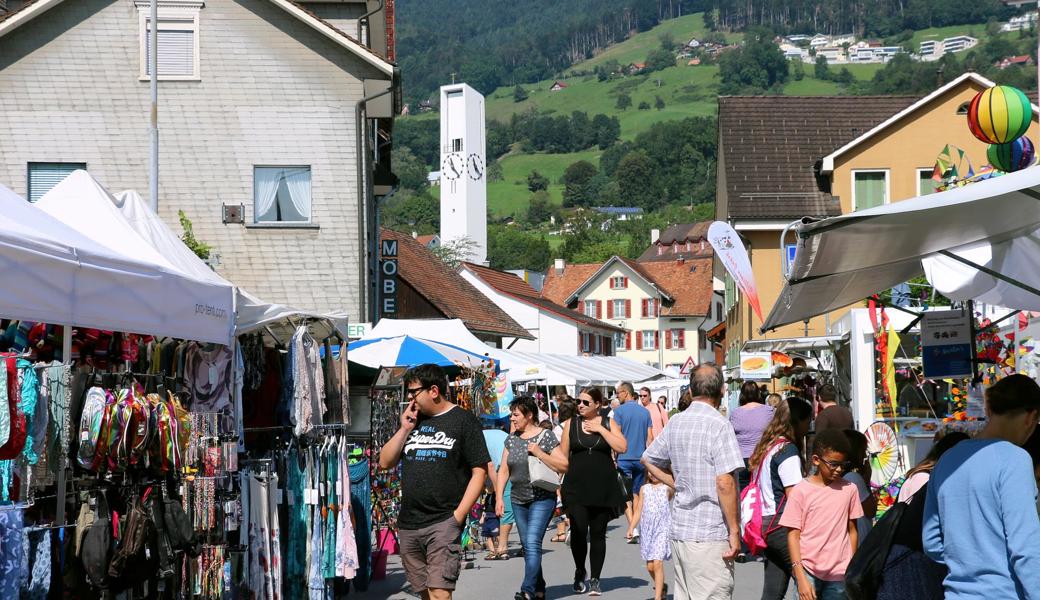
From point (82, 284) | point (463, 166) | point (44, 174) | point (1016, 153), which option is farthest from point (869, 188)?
point (463, 166)

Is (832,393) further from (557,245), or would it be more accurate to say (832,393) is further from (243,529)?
(557,245)

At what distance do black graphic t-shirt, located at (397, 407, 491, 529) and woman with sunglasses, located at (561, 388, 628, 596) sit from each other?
376 cm

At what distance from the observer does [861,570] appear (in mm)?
5555

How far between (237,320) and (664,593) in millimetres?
4541

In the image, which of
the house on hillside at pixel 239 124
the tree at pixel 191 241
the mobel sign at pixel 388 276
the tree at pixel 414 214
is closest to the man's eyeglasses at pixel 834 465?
the tree at pixel 191 241

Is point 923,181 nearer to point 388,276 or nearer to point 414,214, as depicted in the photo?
point 388,276

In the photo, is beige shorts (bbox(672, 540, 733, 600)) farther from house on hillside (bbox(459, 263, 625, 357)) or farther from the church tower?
the church tower

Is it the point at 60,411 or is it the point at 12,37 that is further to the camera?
the point at 12,37

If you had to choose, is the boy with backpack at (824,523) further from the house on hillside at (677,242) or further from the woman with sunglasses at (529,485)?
the house on hillside at (677,242)

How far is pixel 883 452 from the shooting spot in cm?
1582

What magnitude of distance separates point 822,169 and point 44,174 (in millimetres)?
22174

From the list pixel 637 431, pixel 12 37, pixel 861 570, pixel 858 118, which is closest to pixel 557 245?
pixel 858 118

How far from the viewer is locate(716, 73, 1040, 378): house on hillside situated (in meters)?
39.3

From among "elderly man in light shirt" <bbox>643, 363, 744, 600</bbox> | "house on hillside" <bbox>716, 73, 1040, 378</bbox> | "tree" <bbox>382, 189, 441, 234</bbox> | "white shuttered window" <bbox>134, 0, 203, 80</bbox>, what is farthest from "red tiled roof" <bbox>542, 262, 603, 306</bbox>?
"elderly man in light shirt" <bbox>643, 363, 744, 600</bbox>
